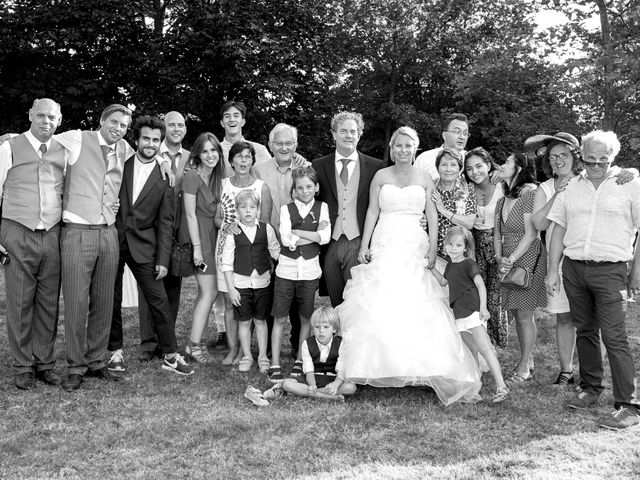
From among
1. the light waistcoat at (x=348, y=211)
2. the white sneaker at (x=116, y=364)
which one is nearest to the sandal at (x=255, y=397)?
the white sneaker at (x=116, y=364)

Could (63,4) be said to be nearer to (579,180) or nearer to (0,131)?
(0,131)

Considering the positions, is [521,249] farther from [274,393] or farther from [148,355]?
[148,355]

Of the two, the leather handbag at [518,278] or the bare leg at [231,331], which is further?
the bare leg at [231,331]

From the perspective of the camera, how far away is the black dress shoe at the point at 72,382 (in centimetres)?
534

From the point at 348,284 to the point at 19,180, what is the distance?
9.54 feet

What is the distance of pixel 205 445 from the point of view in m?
4.21

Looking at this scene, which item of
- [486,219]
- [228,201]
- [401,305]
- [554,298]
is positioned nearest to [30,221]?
[228,201]

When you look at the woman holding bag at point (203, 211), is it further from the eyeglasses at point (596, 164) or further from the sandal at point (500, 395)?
the eyeglasses at point (596, 164)

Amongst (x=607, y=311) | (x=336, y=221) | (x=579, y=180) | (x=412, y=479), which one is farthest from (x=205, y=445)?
(x=579, y=180)

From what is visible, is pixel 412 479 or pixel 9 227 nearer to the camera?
pixel 412 479

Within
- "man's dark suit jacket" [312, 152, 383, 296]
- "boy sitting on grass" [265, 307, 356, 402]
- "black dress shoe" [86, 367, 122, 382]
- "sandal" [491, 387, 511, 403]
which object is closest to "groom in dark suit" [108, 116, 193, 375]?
"black dress shoe" [86, 367, 122, 382]

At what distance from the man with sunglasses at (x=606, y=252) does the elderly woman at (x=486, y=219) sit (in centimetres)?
97

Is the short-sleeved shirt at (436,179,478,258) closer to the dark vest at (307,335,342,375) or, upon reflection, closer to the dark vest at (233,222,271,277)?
the dark vest at (307,335,342,375)

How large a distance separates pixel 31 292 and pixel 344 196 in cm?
286
